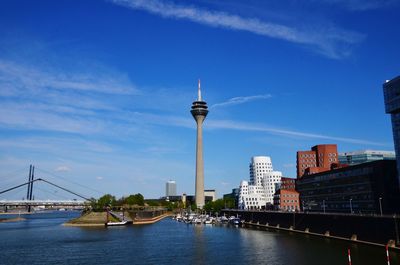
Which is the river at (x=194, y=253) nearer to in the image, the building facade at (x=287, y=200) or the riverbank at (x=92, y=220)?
the riverbank at (x=92, y=220)

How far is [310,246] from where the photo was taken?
7306cm

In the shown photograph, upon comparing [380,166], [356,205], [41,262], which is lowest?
[41,262]

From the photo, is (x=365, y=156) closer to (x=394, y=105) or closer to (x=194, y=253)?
(x=394, y=105)

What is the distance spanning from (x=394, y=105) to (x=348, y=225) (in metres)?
28.0

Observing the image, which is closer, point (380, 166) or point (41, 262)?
point (41, 262)

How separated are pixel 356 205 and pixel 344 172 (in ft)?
39.7

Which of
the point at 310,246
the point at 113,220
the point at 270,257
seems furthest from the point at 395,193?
the point at 113,220

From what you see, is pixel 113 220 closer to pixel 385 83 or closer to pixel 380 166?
pixel 380 166

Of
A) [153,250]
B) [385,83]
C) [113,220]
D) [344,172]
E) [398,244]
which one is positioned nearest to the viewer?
[398,244]

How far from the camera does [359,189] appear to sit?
105m

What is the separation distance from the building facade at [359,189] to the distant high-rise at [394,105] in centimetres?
1092

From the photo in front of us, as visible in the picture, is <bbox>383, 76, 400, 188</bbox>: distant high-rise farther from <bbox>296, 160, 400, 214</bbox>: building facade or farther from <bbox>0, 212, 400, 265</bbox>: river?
<bbox>0, 212, 400, 265</bbox>: river

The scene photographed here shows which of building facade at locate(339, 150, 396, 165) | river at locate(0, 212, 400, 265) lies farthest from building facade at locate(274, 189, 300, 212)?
river at locate(0, 212, 400, 265)

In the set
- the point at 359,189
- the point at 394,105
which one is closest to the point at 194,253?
the point at 394,105
